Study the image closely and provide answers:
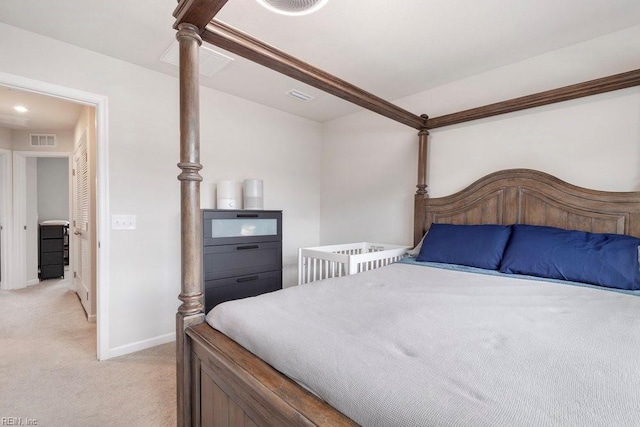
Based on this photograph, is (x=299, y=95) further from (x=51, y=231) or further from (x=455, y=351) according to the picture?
(x=51, y=231)

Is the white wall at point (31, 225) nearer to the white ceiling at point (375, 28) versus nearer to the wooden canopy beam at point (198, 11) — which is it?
the white ceiling at point (375, 28)

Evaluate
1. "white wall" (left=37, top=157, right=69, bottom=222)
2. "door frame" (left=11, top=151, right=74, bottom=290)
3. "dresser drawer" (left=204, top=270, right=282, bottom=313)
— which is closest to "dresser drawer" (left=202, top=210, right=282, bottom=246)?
"dresser drawer" (left=204, top=270, right=282, bottom=313)

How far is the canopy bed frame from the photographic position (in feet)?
2.71

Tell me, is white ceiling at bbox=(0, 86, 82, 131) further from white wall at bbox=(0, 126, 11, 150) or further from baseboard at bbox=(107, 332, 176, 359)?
baseboard at bbox=(107, 332, 176, 359)

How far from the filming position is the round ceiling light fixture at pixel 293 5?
140 cm

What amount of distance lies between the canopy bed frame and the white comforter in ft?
0.20

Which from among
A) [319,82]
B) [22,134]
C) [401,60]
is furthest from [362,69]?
[22,134]

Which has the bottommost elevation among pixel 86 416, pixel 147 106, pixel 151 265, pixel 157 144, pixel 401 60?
pixel 86 416

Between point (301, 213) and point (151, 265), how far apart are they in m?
1.77

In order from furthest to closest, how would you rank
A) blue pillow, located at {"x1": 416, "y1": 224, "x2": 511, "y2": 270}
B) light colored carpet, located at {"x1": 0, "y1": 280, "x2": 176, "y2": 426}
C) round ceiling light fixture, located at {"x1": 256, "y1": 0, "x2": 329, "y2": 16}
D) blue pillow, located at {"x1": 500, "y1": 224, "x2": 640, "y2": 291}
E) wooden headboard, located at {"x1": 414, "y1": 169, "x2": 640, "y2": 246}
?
blue pillow, located at {"x1": 416, "y1": 224, "x2": 511, "y2": 270}, wooden headboard, located at {"x1": 414, "y1": 169, "x2": 640, "y2": 246}, light colored carpet, located at {"x1": 0, "y1": 280, "x2": 176, "y2": 426}, blue pillow, located at {"x1": 500, "y1": 224, "x2": 640, "y2": 291}, round ceiling light fixture, located at {"x1": 256, "y1": 0, "x2": 329, "y2": 16}

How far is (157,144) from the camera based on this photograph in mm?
2604

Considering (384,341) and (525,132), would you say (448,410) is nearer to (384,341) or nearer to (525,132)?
(384,341)

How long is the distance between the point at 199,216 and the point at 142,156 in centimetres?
172

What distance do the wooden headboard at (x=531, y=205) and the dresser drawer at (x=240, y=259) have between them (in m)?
1.38
